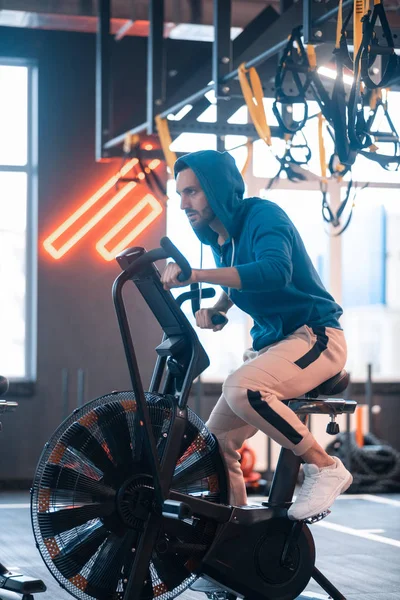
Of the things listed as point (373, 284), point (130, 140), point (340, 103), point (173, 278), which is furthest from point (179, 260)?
point (373, 284)

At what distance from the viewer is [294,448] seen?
2846mm

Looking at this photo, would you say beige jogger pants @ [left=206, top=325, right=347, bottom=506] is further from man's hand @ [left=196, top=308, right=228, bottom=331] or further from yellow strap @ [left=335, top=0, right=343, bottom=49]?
yellow strap @ [left=335, top=0, right=343, bottom=49]

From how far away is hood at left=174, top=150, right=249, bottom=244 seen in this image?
2.93 meters

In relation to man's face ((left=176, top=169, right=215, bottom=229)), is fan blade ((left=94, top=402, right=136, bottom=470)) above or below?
below

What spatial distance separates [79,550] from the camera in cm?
267

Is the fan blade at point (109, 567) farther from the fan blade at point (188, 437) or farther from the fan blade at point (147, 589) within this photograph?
the fan blade at point (188, 437)

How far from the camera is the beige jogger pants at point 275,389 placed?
2.79 meters

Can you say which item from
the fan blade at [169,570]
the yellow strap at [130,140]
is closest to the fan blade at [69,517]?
the fan blade at [169,570]

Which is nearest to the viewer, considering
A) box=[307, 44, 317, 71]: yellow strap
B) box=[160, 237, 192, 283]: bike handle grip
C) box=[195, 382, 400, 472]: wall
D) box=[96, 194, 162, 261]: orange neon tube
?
box=[160, 237, 192, 283]: bike handle grip

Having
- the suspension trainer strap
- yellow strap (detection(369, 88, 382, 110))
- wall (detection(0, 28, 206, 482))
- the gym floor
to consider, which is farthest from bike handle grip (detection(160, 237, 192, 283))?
wall (detection(0, 28, 206, 482))

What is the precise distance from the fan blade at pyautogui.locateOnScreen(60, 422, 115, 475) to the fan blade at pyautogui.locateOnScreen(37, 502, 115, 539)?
0.10 metres

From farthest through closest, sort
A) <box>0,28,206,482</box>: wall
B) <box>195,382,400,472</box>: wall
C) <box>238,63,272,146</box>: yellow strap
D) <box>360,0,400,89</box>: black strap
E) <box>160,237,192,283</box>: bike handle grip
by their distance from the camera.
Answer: <box>195,382,400,472</box>: wall < <box>0,28,206,482</box>: wall < <box>238,63,272,146</box>: yellow strap < <box>360,0,400,89</box>: black strap < <box>160,237,192,283</box>: bike handle grip

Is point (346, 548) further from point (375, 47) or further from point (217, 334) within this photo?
point (217, 334)

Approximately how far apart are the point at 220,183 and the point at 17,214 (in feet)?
15.8
